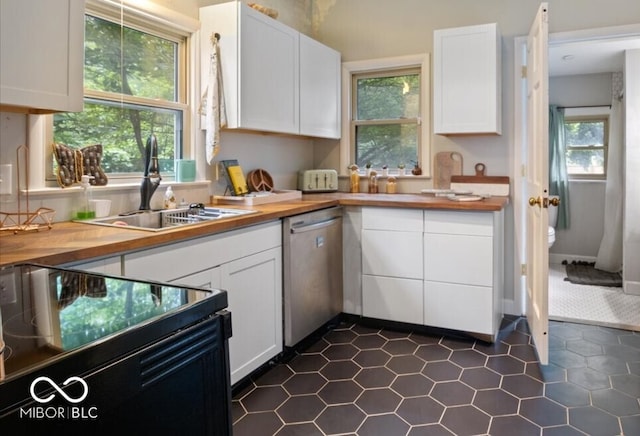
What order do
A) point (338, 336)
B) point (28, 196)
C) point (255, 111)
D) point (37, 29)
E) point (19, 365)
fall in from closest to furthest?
point (19, 365), point (37, 29), point (28, 196), point (255, 111), point (338, 336)

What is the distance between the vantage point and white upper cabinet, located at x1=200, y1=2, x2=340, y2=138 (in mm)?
2729

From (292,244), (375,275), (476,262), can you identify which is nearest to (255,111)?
(292,244)

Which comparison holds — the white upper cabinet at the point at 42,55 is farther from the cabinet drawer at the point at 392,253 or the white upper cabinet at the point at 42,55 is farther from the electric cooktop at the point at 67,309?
the cabinet drawer at the point at 392,253

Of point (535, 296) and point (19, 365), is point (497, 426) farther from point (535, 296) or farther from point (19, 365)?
point (19, 365)

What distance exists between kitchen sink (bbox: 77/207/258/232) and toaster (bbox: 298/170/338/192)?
4.03ft

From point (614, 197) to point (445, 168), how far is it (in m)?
2.32

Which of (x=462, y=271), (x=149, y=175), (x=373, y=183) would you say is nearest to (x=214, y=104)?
(x=149, y=175)

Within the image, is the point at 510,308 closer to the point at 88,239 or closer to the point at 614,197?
the point at 614,197

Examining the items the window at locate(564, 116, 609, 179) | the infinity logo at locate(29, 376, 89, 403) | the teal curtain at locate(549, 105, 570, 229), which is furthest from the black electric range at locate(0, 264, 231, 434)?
the window at locate(564, 116, 609, 179)

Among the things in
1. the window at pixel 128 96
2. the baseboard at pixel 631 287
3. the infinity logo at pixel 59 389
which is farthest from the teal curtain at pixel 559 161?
the infinity logo at pixel 59 389

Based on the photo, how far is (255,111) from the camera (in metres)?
2.87

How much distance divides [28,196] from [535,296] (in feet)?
8.81

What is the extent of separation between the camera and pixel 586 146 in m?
5.43

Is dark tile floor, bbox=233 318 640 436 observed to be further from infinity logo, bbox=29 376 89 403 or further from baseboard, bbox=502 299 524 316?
infinity logo, bbox=29 376 89 403
